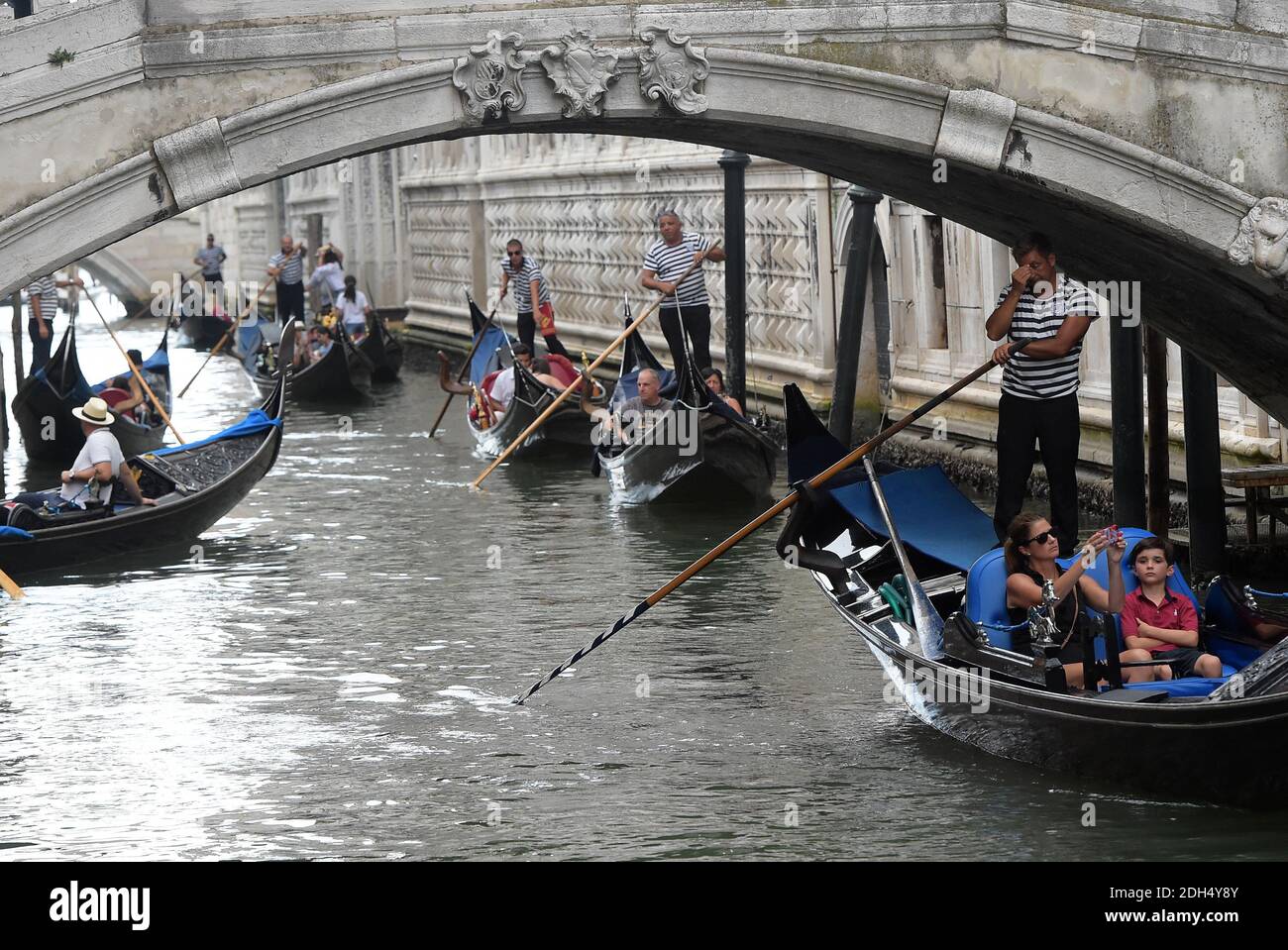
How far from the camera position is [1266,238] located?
3.90 metres

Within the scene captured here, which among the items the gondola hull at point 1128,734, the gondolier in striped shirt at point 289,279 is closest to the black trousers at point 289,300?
the gondolier in striped shirt at point 289,279

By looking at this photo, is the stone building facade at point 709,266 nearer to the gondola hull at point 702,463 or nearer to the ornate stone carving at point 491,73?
the gondola hull at point 702,463

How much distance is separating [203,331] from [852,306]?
9.66m

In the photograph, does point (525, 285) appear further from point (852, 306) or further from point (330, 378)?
point (852, 306)

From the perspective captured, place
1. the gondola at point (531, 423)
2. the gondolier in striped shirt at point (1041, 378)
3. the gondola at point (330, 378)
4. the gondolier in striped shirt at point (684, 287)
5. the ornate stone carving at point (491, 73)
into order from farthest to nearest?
the gondola at point (330, 378) < the gondola at point (531, 423) < the gondolier in striped shirt at point (684, 287) < the gondolier in striped shirt at point (1041, 378) < the ornate stone carving at point (491, 73)

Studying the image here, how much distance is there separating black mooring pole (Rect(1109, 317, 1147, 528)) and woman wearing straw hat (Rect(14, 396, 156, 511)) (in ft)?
9.91

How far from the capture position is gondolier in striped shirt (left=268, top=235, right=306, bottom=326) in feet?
46.7

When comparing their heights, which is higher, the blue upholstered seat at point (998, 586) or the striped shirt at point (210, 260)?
the striped shirt at point (210, 260)

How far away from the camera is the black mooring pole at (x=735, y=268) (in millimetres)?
8711

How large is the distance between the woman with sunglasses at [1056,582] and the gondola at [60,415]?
5769 millimetres

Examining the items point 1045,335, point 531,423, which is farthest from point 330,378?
point 1045,335

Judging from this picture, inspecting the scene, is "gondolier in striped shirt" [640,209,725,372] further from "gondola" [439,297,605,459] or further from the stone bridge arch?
the stone bridge arch

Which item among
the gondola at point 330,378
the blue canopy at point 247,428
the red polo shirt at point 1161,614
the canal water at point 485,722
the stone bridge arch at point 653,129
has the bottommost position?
the canal water at point 485,722
